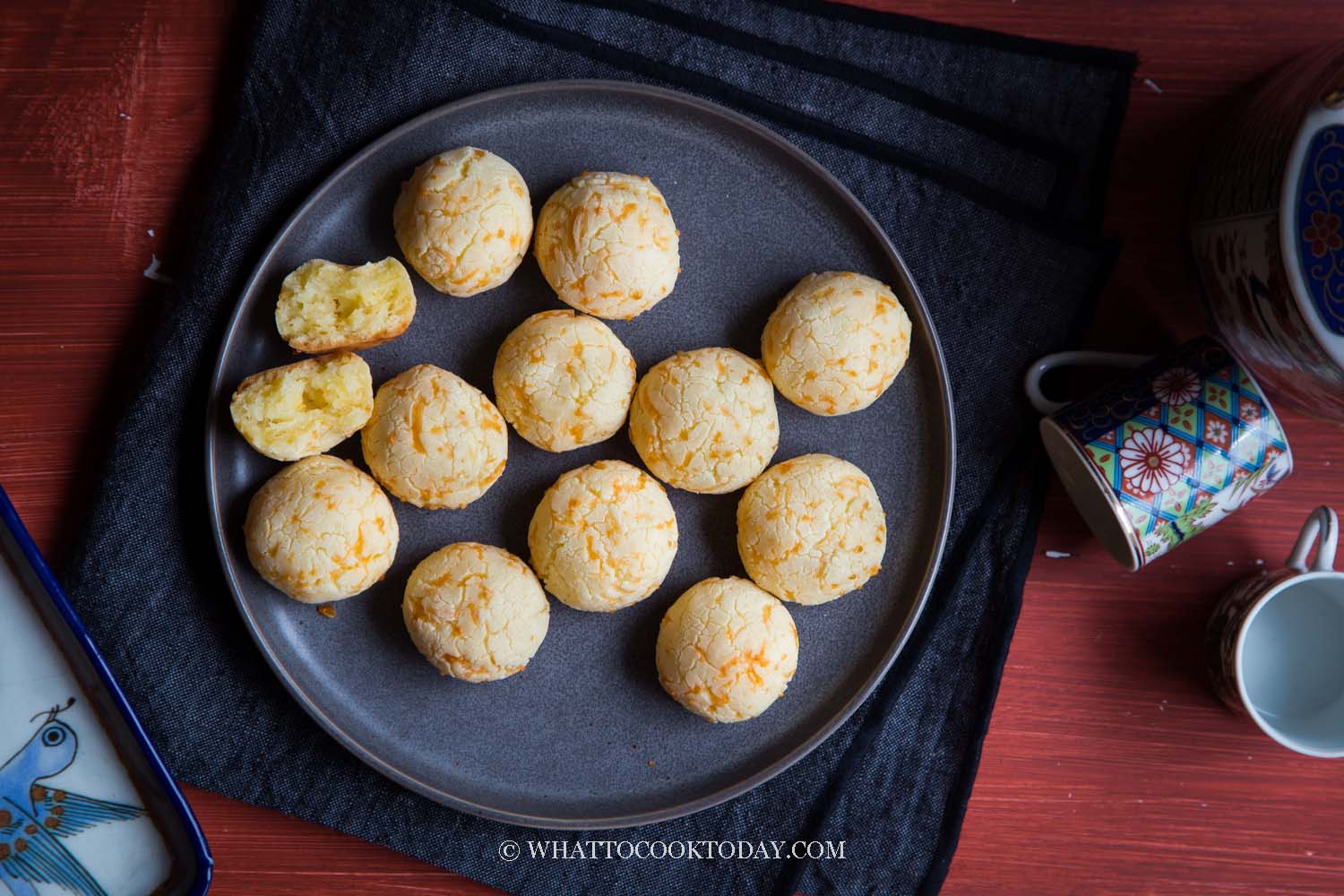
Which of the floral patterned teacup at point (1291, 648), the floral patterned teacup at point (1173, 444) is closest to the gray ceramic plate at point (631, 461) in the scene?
the floral patterned teacup at point (1173, 444)

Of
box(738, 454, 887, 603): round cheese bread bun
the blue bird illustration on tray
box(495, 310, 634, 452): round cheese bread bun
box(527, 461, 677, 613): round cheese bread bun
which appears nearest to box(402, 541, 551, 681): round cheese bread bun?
box(527, 461, 677, 613): round cheese bread bun

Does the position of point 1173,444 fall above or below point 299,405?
above

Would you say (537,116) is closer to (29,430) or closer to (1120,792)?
(29,430)

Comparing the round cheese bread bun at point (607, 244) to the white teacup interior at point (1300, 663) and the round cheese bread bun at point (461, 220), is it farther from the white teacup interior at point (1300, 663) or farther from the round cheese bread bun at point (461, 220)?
the white teacup interior at point (1300, 663)

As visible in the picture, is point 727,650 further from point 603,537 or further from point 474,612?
point 474,612

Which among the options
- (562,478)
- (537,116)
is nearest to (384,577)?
(562,478)

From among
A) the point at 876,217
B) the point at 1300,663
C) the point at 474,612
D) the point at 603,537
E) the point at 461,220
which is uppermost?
the point at 876,217

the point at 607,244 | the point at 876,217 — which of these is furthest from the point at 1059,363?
the point at 607,244
